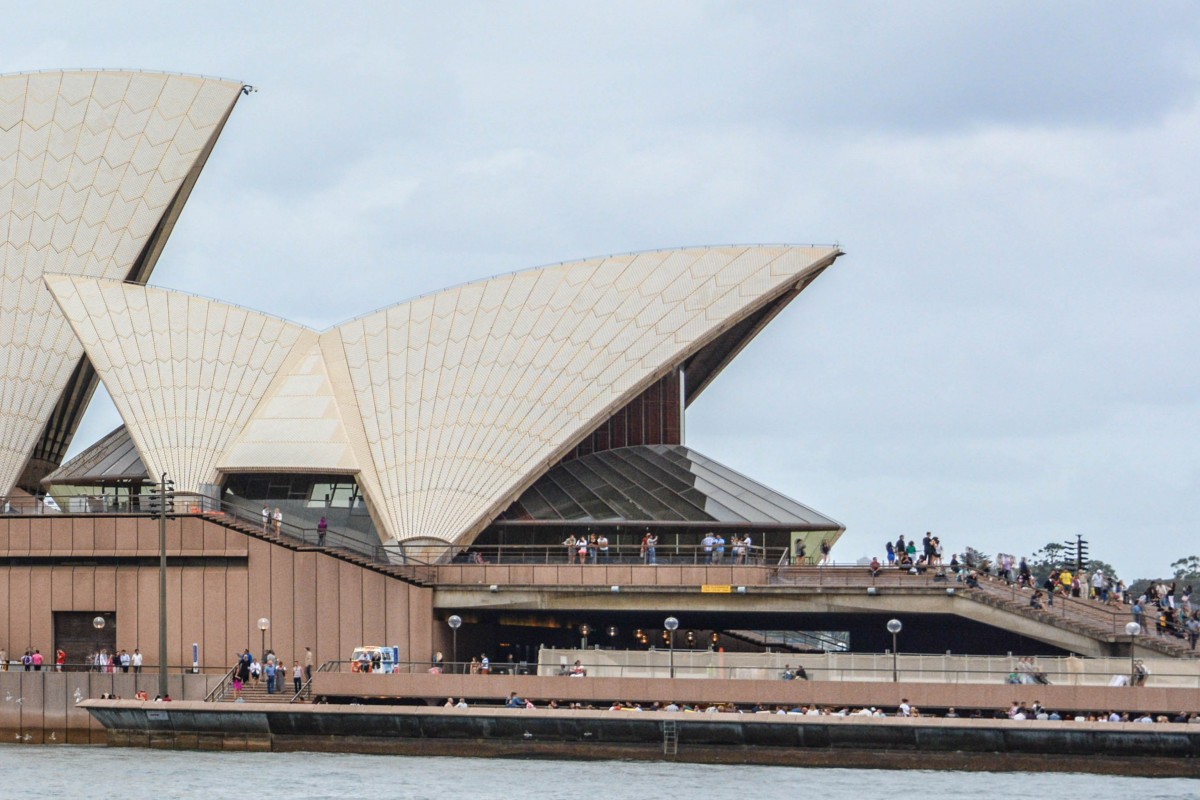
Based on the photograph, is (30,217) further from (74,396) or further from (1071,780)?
(1071,780)

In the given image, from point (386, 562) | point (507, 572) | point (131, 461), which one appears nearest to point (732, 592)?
point (507, 572)

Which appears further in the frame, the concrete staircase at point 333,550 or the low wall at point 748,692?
the concrete staircase at point 333,550

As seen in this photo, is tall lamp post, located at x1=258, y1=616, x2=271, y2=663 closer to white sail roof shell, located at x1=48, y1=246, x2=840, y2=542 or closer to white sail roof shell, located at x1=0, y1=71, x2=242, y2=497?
white sail roof shell, located at x1=48, y1=246, x2=840, y2=542

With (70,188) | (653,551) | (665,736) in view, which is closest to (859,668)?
(665,736)

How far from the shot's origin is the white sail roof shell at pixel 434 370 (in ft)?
216

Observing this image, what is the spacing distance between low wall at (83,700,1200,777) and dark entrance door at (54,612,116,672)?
15.9 feet

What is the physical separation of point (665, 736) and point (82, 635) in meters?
18.2

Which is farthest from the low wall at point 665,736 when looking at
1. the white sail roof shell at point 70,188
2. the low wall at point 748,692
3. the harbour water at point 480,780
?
the white sail roof shell at point 70,188

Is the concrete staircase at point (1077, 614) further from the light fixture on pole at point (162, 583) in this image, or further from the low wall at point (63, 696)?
the light fixture on pole at point (162, 583)

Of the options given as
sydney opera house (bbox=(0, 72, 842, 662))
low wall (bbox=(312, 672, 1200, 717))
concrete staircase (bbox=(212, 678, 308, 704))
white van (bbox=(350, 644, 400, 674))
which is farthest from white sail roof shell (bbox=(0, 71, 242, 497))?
low wall (bbox=(312, 672, 1200, 717))

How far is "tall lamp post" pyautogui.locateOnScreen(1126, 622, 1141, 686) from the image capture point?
51109 mm

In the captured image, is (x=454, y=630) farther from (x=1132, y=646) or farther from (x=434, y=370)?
(x=1132, y=646)

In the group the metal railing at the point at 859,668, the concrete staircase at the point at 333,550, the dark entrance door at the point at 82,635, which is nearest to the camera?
the metal railing at the point at 859,668

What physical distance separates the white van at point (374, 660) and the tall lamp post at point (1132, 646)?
18.3 meters
